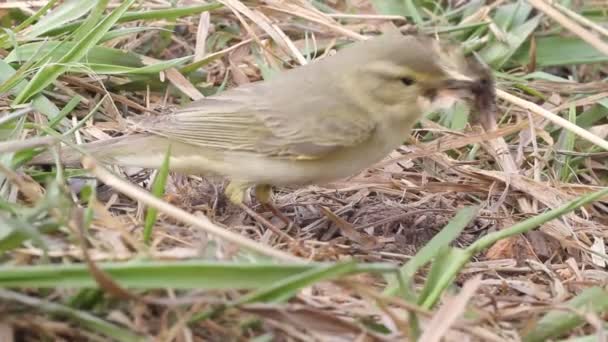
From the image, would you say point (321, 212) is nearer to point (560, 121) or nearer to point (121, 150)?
Result: point (121, 150)

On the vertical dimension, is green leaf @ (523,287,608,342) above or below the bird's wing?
below

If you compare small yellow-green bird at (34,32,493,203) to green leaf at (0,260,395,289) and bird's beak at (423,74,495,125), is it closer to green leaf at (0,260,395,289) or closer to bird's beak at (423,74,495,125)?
bird's beak at (423,74,495,125)

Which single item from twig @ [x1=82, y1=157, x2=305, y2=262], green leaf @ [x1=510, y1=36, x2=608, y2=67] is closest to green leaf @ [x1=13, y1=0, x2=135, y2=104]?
twig @ [x1=82, y1=157, x2=305, y2=262]

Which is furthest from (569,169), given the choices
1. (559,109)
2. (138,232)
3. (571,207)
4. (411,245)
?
(138,232)

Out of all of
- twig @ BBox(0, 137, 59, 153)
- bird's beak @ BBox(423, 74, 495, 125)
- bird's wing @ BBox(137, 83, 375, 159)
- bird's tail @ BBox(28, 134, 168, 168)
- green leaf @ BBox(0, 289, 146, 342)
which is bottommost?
green leaf @ BBox(0, 289, 146, 342)

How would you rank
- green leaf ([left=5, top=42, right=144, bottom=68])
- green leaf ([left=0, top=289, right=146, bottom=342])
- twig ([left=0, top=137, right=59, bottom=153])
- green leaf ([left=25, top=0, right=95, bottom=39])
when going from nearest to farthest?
green leaf ([left=0, top=289, right=146, bottom=342]), twig ([left=0, top=137, right=59, bottom=153]), green leaf ([left=5, top=42, right=144, bottom=68]), green leaf ([left=25, top=0, right=95, bottom=39])

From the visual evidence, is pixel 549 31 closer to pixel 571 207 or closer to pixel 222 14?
pixel 222 14

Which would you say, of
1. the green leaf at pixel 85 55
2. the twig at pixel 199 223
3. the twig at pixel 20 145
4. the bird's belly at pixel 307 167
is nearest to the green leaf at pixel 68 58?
the green leaf at pixel 85 55

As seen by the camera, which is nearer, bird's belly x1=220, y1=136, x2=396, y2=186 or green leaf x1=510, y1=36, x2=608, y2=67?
bird's belly x1=220, y1=136, x2=396, y2=186
